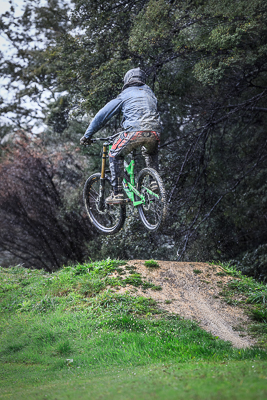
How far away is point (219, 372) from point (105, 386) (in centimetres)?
99

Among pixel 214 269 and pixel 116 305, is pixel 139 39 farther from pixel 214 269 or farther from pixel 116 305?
pixel 116 305

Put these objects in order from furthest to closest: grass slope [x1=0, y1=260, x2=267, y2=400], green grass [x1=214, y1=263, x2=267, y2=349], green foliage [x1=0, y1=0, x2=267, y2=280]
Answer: green foliage [x1=0, y1=0, x2=267, y2=280] → green grass [x1=214, y1=263, x2=267, y2=349] → grass slope [x1=0, y1=260, x2=267, y2=400]

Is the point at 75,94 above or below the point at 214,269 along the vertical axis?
above

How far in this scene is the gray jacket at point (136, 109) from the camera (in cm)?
717

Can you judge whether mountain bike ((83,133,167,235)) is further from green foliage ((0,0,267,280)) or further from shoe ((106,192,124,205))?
green foliage ((0,0,267,280))

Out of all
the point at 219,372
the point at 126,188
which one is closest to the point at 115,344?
the point at 219,372

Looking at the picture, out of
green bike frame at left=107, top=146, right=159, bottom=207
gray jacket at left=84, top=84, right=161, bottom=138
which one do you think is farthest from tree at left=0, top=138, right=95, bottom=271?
gray jacket at left=84, top=84, right=161, bottom=138

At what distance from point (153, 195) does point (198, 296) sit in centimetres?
210

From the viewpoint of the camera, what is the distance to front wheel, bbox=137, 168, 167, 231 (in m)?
6.67

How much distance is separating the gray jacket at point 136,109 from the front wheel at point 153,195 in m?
0.73

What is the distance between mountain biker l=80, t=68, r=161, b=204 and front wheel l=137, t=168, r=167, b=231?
96mm

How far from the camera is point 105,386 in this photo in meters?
3.79

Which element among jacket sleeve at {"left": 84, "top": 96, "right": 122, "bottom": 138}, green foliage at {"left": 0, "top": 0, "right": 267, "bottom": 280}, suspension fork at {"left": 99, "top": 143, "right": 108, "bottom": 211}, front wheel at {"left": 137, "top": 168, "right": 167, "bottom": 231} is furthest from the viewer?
green foliage at {"left": 0, "top": 0, "right": 267, "bottom": 280}

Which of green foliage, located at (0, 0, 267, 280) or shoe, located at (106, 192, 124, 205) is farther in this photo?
green foliage, located at (0, 0, 267, 280)
